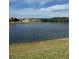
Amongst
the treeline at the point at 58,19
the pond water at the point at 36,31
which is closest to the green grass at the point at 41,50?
the pond water at the point at 36,31

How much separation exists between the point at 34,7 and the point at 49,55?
1.29ft

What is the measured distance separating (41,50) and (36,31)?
0.15 meters

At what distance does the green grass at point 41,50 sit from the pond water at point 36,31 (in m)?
0.04

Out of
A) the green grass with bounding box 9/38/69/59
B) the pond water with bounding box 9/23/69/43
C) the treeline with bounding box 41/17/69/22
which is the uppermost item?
the treeline with bounding box 41/17/69/22

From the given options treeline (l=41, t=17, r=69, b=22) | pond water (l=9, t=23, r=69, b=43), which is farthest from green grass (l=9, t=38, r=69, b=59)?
treeline (l=41, t=17, r=69, b=22)

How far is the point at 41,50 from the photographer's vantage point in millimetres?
1967

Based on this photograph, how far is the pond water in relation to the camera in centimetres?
195

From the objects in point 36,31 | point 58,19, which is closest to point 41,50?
point 36,31

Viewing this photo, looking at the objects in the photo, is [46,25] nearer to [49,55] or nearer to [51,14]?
[51,14]

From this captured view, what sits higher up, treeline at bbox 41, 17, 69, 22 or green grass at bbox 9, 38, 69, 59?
treeline at bbox 41, 17, 69, 22

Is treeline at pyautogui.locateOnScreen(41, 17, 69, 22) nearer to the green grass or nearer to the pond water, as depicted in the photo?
the pond water

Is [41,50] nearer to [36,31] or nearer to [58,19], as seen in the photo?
[36,31]

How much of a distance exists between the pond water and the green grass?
0.04 meters
